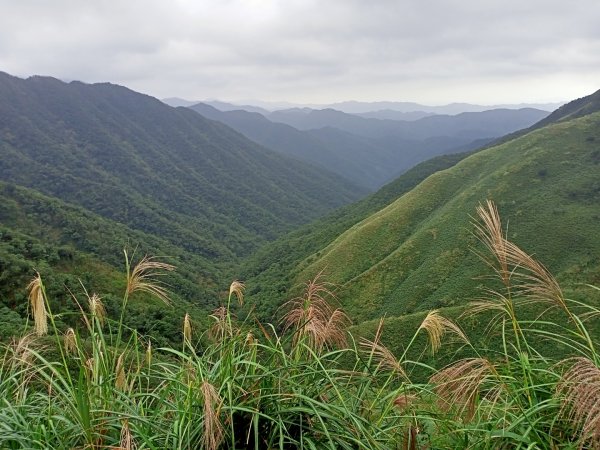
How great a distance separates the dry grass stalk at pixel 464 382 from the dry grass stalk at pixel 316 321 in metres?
A: 1.23

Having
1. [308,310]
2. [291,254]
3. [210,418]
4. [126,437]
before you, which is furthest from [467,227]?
[126,437]

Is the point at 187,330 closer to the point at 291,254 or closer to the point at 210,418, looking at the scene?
the point at 210,418

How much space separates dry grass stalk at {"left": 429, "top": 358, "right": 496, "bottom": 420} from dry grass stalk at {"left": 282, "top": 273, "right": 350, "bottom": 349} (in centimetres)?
123

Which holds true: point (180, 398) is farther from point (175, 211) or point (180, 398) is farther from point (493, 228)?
point (175, 211)

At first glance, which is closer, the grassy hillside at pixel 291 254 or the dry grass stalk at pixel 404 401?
the dry grass stalk at pixel 404 401

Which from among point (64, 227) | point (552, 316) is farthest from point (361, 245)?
point (64, 227)

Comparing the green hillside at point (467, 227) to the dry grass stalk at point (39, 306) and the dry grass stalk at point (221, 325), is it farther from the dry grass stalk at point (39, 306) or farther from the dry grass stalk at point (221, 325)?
the dry grass stalk at point (39, 306)

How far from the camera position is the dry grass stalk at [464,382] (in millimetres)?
4234

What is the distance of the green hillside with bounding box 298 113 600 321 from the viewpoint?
182 feet

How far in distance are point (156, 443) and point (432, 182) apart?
90.5 meters

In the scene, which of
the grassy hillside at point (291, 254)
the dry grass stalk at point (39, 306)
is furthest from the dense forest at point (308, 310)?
the grassy hillside at point (291, 254)

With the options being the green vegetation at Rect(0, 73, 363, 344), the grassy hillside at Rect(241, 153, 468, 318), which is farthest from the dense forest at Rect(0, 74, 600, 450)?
the grassy hillside at Rect(241, 153, 468, 318)

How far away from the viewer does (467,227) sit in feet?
196

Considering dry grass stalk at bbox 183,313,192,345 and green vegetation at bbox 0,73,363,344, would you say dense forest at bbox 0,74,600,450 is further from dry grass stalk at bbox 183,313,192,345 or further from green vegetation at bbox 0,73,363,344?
green vegetation at bbox 0,73,363,344
